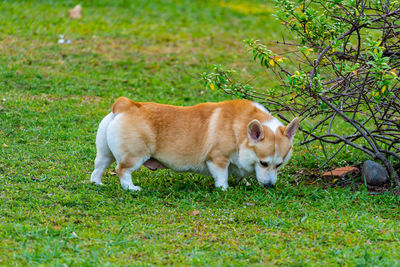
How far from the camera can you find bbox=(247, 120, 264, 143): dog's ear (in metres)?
6.79

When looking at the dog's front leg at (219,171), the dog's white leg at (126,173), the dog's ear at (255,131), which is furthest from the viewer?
the dog's front leg at (219,171)

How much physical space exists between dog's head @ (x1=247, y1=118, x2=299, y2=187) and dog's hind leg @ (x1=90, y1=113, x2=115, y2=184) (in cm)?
183

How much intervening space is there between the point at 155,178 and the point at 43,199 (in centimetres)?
179

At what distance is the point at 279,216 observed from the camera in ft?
20.8

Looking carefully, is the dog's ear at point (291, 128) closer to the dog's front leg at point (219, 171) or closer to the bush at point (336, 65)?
the bush at point (336, 65)

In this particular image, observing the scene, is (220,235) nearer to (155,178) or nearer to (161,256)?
(161,256)

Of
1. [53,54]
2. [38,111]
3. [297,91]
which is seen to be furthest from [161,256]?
[53,54]

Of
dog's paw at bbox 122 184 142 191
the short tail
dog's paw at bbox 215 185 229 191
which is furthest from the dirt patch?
the short tail

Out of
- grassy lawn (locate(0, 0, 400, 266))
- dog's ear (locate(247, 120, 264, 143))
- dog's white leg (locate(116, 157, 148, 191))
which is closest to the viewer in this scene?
grassy lawn (locate(0, 0, 400, 266))

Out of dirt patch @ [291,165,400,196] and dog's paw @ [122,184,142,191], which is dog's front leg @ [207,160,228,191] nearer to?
dog's paw @ [122,184,142,191]

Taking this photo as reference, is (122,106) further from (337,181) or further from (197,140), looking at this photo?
(337,181)

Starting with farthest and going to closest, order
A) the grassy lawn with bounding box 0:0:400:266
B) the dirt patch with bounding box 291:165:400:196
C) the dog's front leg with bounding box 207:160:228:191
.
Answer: the dirt patch with bounding box 291:165:400:196 → the dog's front leg with bounding box 207:160:228:191 → the grassy lawn with bounding box 0:0:400:266

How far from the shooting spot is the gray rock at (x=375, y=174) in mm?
7395

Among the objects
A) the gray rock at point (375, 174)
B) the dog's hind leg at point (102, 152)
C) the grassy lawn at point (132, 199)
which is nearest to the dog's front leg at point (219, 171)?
the grassy lawn at point (132, 199)
